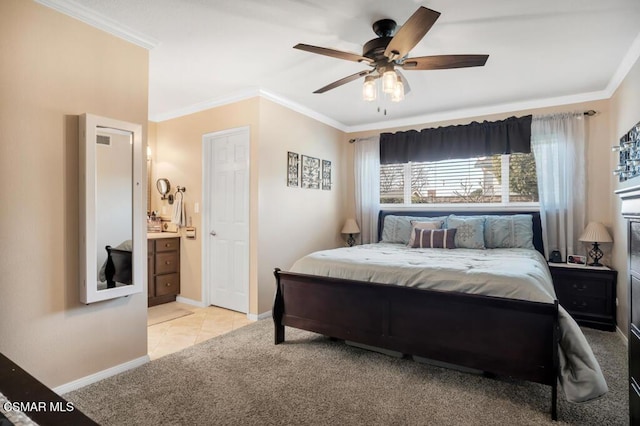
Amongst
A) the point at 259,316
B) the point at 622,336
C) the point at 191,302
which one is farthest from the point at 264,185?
the point at 622,336

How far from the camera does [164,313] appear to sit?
156 inches

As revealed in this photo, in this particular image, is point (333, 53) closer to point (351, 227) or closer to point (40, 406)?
point (40, 406)

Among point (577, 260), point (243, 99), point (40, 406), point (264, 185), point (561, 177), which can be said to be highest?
point (243, 99)

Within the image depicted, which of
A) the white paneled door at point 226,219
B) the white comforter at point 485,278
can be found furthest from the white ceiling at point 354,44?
the white comforter at point 485,278

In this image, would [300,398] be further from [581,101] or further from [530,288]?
[581,101]

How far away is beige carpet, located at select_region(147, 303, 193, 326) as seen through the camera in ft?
12.3

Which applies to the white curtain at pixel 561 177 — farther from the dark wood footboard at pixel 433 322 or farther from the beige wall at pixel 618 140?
the dark wood footboard at pixel 433 322

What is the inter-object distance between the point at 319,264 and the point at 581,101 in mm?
3527

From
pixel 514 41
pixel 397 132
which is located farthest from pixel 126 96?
pixel 397 132

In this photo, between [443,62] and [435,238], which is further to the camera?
[435,238]

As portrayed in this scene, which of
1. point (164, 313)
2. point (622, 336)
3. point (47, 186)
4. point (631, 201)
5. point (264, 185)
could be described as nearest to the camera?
point (631, 201)

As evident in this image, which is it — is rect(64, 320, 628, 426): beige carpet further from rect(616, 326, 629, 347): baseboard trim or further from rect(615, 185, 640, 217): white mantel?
rect(615, 185, 640, 217): white mantel

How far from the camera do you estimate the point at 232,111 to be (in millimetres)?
3951

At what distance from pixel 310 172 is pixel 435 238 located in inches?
71.1
